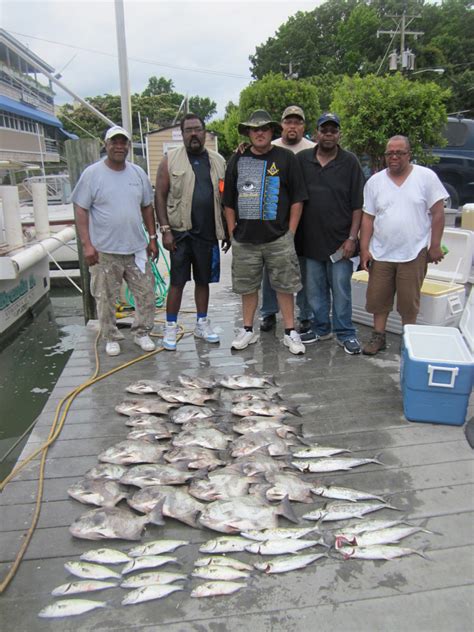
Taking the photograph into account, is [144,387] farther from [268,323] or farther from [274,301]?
[274,301]

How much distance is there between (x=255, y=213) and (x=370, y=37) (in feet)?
113

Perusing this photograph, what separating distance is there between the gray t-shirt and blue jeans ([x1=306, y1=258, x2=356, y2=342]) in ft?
4.91

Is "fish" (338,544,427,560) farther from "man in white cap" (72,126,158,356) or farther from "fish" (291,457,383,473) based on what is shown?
"man in white cap" (72,126,158,356)

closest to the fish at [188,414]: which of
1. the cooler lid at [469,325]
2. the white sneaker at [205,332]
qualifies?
the white sneaker at [205,332]

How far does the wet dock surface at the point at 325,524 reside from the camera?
1.73 metres

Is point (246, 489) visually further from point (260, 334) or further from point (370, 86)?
point (370, 86)

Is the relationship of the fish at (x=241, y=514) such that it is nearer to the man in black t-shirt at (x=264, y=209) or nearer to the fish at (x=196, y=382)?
the fish at (x=196, y=382)

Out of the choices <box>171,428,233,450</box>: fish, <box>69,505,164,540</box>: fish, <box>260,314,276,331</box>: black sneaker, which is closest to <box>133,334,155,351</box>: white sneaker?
<box>260,314,276,331</box>: black sneaker

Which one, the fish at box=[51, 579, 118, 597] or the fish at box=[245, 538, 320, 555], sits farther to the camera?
the fish at box=[245, 538, 320, 555]

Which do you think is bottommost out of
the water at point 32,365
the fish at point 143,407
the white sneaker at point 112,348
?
the water at point 32,365

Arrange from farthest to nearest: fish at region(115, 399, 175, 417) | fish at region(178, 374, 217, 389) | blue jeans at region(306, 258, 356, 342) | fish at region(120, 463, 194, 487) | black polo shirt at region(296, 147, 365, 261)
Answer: blue jeans at region(306, 258, 356, 342) < black polo shirt at region(296, 147, 365, 261) < fish at region(178, 374, 217, 389) < fish at region(115, 399, 175, 417) < fish at region(120, 463, 194, 487)

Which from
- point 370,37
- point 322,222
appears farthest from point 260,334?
point 370,37

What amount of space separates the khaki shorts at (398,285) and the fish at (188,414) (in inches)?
67.0

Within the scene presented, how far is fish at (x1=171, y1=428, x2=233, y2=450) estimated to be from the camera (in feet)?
9.07
